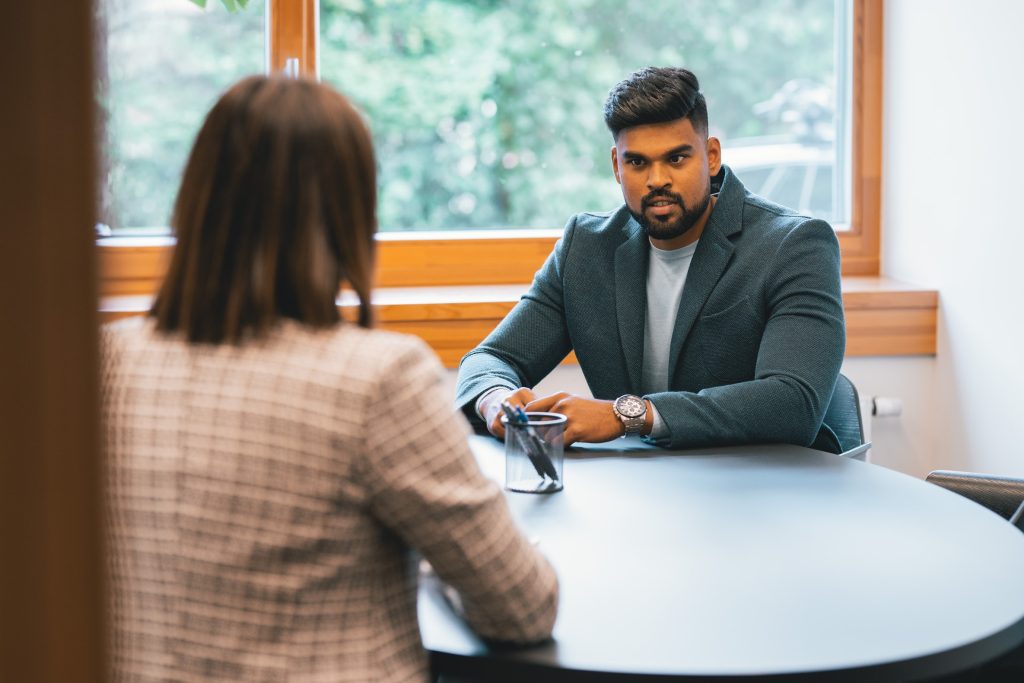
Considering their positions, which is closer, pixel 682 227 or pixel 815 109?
pixel 682 227

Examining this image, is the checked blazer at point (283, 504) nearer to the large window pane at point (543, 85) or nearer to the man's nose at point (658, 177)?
the man's nose at point (658, 177)

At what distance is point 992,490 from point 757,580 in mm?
861

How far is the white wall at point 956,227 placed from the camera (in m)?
2.69

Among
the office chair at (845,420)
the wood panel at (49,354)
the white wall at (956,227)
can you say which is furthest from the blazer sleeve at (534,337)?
the wood panel at (49,354)

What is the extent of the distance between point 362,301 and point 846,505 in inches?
30.8

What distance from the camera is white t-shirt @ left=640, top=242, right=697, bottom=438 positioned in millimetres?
2203

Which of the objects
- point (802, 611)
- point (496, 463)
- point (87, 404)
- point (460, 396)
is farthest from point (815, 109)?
point (87, 404)

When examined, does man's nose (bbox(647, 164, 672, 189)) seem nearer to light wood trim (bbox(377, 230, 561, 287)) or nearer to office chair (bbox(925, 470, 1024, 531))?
office chair (bbox(925, 470, 1024, 531))

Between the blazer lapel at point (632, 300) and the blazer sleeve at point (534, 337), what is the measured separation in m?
0.13

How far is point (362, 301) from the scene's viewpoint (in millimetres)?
969

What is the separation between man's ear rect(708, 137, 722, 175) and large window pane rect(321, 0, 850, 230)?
1046mm

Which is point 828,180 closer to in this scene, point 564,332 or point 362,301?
point 564,332

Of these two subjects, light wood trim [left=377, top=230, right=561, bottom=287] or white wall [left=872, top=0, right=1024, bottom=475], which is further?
light wood trim [left=377, top=230, right=561, bottom=287]

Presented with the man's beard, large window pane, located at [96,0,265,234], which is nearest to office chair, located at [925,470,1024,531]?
the man's beard
